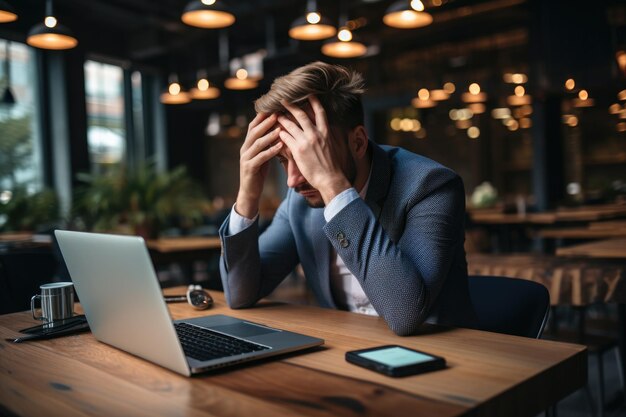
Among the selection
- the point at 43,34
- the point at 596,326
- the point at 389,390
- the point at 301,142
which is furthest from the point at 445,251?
the point at 43,34

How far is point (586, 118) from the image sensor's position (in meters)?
10.5

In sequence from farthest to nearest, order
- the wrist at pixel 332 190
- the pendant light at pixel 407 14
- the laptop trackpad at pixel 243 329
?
the pendant light at pixel 407 14
the wrist at pixel 332 190
the laptop trackpad at pixel 243 329

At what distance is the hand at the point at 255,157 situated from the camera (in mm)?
1516

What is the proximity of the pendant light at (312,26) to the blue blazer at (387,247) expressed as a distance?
323 centimetres

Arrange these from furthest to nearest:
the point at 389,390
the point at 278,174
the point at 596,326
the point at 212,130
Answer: the point at 278,174, the point at 212,130, the point at 596,326, the point at 389,390

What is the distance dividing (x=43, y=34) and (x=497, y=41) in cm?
819

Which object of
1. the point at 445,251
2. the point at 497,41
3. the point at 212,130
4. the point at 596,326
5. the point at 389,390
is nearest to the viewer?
the point at 389,390

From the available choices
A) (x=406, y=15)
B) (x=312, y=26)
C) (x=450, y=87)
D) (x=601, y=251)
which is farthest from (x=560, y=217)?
(x=450, y=87)

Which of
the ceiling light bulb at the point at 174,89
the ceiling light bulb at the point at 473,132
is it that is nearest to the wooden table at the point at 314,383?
the ceiling light bulb at the point at 174,89

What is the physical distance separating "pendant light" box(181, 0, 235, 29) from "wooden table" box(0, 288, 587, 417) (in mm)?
3702

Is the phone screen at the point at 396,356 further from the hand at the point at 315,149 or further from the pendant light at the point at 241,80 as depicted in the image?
the pendant light at the point at 241,80

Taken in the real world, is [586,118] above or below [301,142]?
above

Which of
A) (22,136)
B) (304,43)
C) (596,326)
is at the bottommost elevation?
(596,326)

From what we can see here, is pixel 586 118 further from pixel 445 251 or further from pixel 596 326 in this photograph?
pixel 445 251
